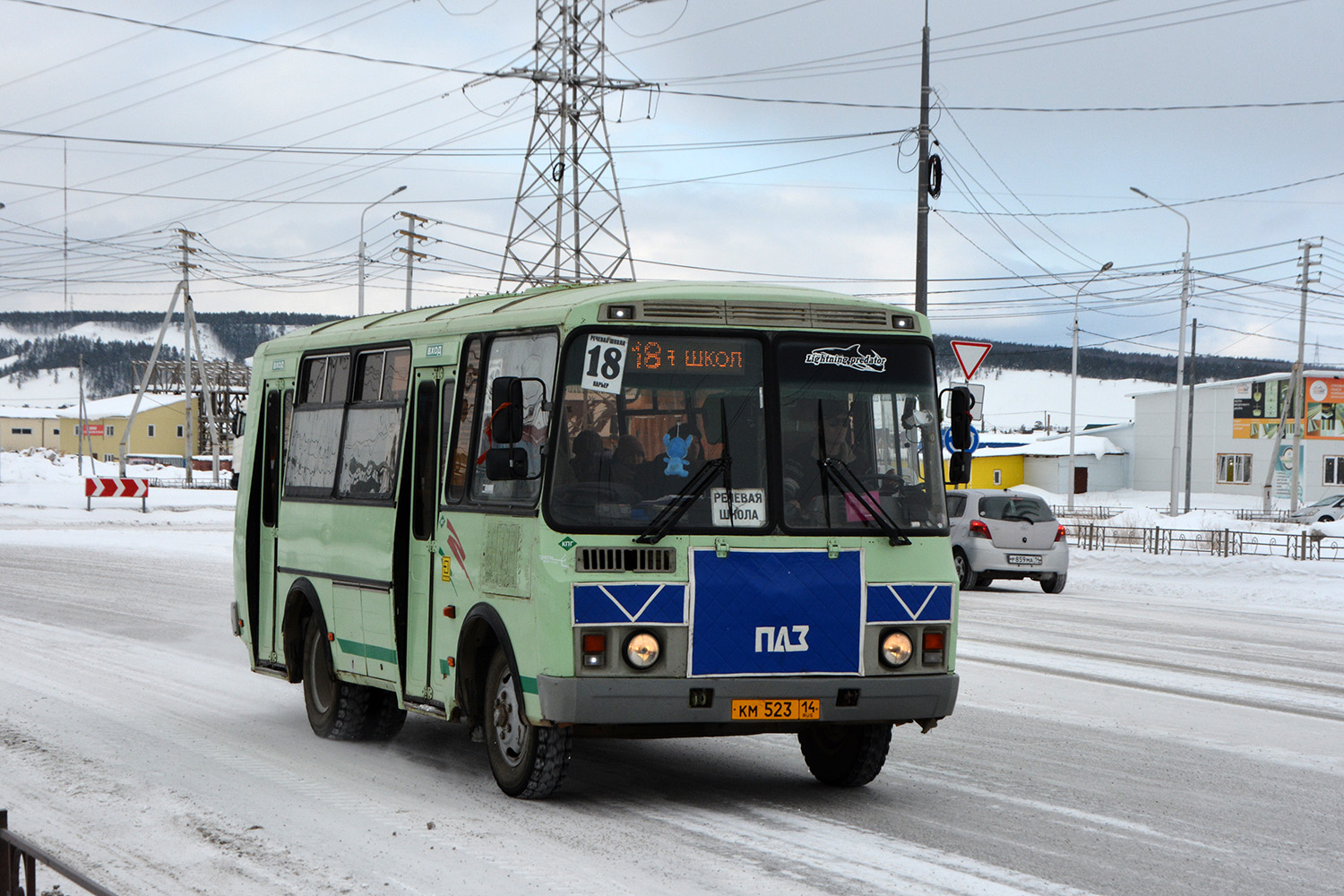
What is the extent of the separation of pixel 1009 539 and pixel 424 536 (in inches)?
695

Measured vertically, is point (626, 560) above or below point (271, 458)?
below

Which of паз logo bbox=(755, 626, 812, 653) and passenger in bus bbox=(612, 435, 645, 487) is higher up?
passenger in bus bbox=(612, 435, 645, 487)

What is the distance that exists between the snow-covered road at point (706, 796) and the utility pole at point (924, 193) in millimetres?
10893

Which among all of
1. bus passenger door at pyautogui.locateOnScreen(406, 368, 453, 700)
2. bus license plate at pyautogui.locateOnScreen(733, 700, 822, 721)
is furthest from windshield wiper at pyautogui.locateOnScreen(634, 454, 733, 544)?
bus passenger door at pyautogui.locateOnScreen(406, 368, 453, 700)

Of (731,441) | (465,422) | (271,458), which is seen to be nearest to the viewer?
(731,441)

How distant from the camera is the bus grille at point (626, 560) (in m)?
7.21

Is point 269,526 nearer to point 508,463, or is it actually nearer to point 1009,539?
point 508,463

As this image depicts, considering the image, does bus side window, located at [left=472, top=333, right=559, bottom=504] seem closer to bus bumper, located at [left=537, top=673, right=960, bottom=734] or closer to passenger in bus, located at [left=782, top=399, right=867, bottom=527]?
bus bumper, located at [left=537, top=673, right=960, bottom=734]

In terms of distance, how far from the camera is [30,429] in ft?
537

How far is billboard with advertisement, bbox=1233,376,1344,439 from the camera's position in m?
76.8

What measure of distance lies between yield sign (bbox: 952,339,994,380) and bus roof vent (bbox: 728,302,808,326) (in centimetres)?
1526

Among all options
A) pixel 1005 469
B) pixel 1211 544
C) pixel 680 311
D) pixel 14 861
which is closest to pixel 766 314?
pixel 680 311

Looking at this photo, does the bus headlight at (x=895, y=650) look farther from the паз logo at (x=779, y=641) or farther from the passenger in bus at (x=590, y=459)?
the passenger in bus at (x=590, y=459)

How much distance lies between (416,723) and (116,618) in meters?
8.23
